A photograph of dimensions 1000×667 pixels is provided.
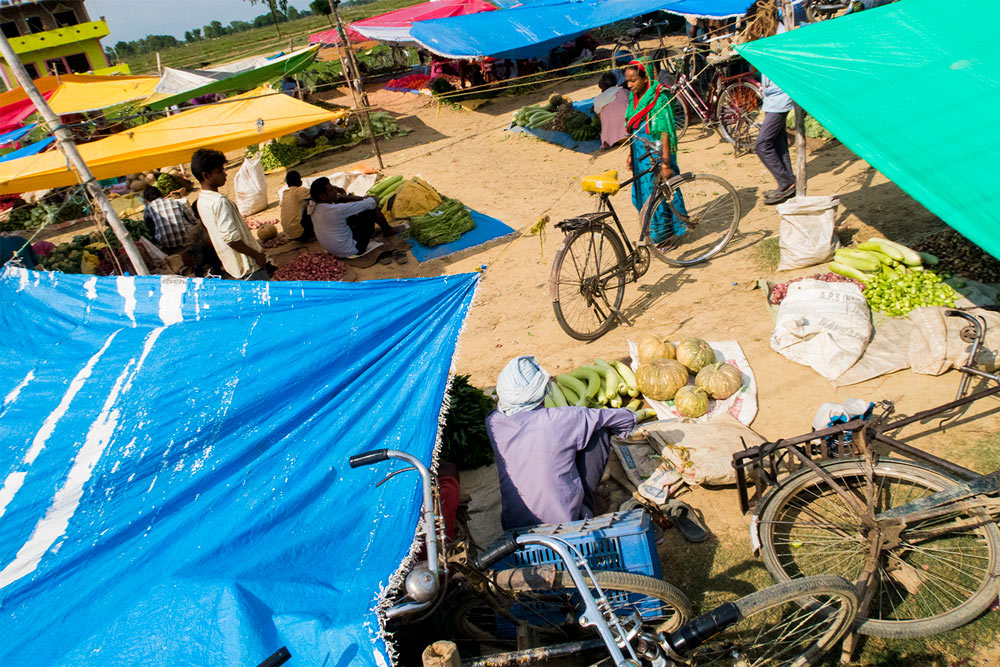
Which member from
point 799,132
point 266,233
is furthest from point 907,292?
point 266,233

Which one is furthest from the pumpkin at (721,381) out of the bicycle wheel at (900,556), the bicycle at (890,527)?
the bicycle wheel at (900,556)

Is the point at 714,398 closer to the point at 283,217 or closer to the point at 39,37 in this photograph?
the point at 283,217

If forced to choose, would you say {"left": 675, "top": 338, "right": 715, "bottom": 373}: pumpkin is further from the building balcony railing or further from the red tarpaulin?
the building balcony railing

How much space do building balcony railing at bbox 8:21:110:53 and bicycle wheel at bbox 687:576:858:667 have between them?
3760cm

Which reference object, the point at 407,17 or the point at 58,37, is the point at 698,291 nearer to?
the point at 407,17

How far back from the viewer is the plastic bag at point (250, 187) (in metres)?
10.5

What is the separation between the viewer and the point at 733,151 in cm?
921

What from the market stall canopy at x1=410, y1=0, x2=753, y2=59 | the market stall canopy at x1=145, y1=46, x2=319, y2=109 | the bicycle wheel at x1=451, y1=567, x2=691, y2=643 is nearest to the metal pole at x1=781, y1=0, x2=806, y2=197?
the bicycle wheel at x1=451, y1=567, x2=691, y2=643

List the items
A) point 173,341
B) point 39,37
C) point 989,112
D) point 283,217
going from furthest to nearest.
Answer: point 39,37 → point 283,217 → point 989,112 → point 173,341

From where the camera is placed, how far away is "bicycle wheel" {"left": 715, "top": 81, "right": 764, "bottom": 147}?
905 cm

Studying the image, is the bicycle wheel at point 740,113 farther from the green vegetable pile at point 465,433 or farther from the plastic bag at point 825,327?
the green vegetable pile at point 465,433

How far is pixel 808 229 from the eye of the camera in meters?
5.52

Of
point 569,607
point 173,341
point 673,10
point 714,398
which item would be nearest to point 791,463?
point 714,398

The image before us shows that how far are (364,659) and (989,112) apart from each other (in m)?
4.42
